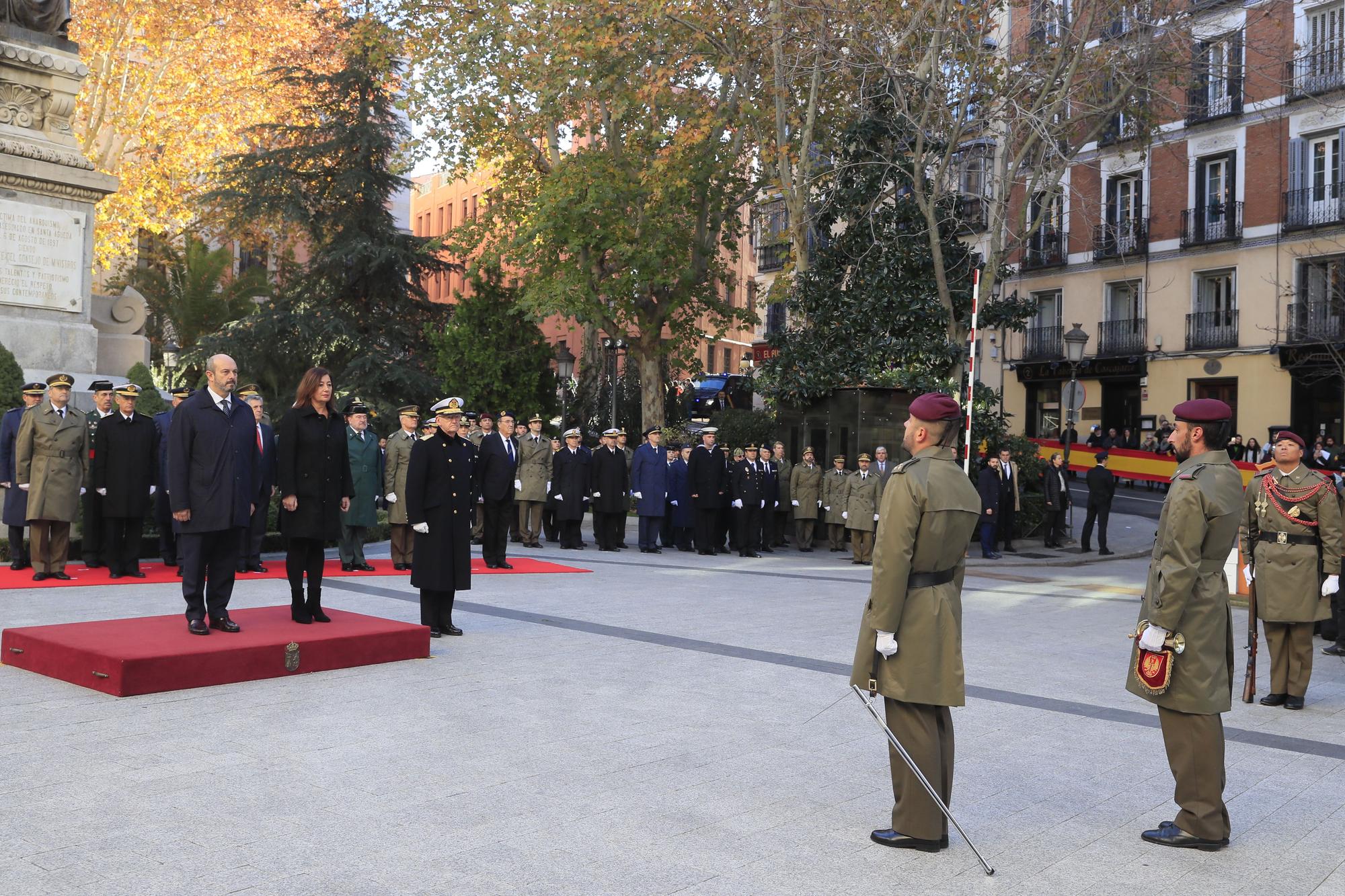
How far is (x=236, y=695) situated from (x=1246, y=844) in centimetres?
538

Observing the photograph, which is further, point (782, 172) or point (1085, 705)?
point (782, 172)

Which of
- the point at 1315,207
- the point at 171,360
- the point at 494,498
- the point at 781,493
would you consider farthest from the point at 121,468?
the point at 1315,207

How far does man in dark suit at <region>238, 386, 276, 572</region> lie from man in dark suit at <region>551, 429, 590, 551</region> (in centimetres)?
544

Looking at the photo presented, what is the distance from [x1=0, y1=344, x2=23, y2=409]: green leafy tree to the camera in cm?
1316

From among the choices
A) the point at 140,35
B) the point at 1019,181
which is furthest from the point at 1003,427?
the point at 140,35

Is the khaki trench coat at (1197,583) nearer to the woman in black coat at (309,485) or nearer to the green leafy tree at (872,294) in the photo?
the woman in black coat at (309,485)

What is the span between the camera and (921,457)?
507 centimetres

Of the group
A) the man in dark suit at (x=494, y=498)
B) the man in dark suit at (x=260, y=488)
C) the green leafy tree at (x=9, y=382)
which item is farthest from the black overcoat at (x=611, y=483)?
the green leafy tree at (x=9, y=382)

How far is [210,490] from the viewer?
8.18 m

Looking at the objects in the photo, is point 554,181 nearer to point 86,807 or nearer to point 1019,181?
point 1019,181

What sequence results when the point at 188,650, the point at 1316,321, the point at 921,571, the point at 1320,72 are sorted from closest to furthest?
1. the point at 921,571
2. the point at 188,650
3. the point at 1320,72
4. the point at 1316,321

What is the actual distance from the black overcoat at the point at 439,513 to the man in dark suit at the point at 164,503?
14.6ft

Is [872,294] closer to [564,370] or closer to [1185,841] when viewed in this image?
[564,370]

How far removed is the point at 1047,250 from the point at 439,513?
34.9 metres
